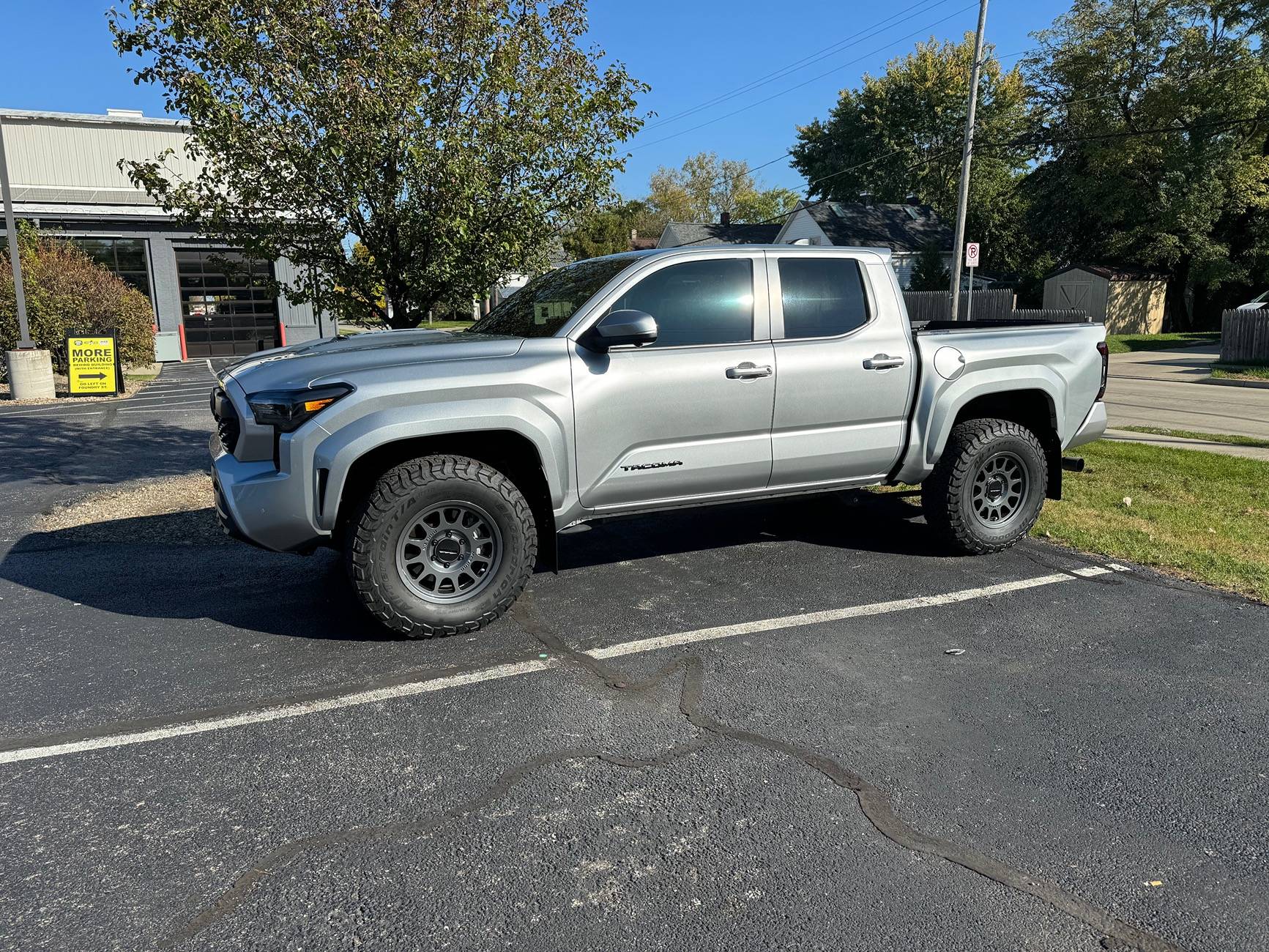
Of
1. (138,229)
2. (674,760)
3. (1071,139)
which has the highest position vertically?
(1071,139)

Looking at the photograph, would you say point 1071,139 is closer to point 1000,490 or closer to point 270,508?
point 1000,490

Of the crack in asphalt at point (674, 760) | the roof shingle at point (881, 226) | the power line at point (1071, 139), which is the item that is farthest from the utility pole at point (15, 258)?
the roof shingle at point (881, 226)

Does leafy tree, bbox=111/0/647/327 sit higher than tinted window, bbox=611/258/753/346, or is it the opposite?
leafy tree, bbox=111/0/647/327

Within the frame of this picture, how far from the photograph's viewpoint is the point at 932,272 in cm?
4144

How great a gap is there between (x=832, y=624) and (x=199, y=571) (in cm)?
385

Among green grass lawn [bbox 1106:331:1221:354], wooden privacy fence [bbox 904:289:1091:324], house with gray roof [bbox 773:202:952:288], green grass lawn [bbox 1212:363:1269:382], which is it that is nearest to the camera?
green grass lawn [bbox 1212:363:1269:382]

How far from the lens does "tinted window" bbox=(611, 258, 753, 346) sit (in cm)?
507

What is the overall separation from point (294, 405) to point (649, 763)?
2315 millimetres

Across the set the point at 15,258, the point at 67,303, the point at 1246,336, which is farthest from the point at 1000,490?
the point at 1246,336

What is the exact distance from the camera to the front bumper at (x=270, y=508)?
14.3 ft

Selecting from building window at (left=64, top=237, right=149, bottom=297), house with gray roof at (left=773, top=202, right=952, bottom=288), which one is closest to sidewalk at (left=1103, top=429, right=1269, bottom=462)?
building window at (left=64, top=237, right=149, bottom=297)

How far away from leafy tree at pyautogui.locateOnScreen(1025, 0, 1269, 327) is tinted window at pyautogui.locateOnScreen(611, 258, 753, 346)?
117ft

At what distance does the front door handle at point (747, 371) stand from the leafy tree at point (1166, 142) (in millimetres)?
35664

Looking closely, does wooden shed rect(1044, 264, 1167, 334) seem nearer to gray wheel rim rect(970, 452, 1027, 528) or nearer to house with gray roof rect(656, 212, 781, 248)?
house with gray roof rect(656, 212, 781, 248)
